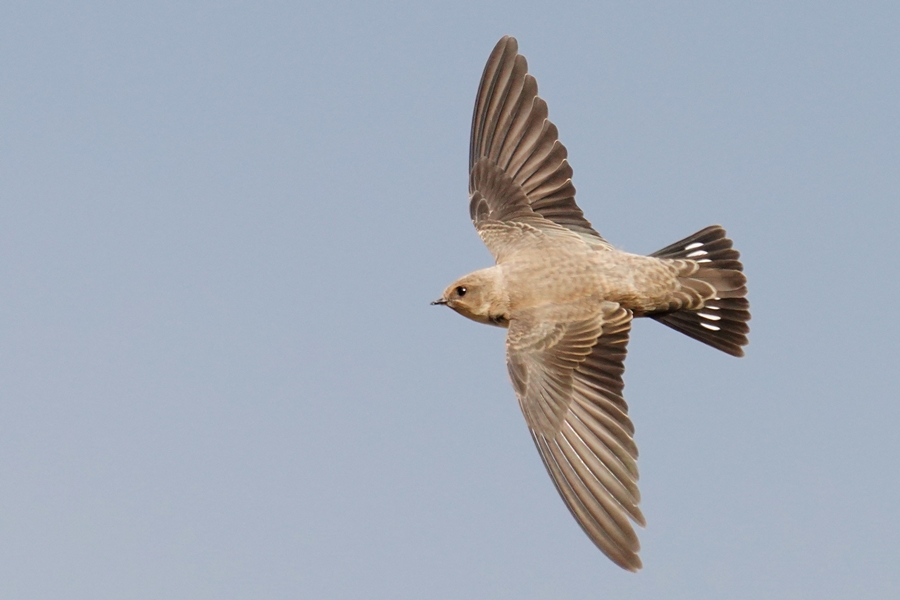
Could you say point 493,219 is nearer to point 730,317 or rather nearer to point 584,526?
point 730,317

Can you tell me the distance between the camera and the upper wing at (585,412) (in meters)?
9.41

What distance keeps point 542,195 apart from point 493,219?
50cm

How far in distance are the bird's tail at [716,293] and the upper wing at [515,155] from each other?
0.96 metres

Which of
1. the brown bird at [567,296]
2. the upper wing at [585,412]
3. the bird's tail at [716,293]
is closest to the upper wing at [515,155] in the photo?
the brown bird at [567,296]

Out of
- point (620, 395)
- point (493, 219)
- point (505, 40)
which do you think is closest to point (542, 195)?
point (493, 219)

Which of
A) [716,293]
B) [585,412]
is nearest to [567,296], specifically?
[585,412]

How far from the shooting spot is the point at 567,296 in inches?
404

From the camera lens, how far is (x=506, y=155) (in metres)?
11.6

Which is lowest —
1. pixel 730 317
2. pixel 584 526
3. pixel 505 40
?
pixel 584 526

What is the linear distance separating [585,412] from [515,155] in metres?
2.63

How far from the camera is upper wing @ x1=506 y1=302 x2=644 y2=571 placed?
9.41 meters

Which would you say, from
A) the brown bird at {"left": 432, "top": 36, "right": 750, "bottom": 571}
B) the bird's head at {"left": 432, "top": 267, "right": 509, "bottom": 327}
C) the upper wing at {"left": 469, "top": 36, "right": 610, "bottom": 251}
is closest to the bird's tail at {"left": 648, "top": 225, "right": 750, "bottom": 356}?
the brown bird at {"left": 432, "top": 36, "right": 750, "bottom": 571}

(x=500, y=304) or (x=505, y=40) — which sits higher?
(x=505, y=40)

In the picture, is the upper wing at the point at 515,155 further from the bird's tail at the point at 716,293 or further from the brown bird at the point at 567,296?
the bird's tail at the point at 716,293
